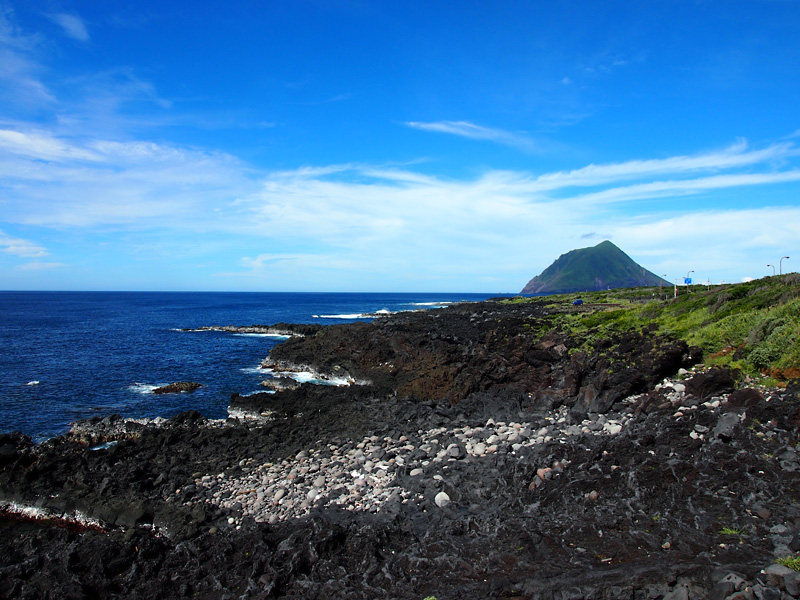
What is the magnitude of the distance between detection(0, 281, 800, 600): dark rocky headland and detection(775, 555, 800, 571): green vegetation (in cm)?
18

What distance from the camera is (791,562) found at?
7164 mm

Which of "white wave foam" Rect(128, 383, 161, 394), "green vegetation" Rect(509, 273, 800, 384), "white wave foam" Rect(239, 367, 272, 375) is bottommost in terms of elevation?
"white wave foam" Rect(128, 383, 161, 394)

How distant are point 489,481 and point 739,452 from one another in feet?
17.7

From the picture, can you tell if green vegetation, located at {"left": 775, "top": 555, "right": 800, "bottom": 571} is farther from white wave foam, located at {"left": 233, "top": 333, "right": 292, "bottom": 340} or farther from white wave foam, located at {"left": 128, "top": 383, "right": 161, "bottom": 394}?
white wave foam, located at {"left": 233, "top": 333, "right": 292, "bottom": 340}

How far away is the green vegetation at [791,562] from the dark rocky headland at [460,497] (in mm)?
176

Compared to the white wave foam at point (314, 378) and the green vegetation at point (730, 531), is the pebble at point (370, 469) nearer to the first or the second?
the green vegetation at point (730, 531)

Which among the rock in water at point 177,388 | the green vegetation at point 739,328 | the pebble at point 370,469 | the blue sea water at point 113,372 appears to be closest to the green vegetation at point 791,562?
the pebble at point 370,469

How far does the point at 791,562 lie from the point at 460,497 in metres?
6.22

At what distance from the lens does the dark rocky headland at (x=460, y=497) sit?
331 inches

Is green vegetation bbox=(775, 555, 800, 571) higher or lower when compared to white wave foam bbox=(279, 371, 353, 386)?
higher

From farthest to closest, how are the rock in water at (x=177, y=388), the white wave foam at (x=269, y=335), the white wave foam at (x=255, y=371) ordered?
1. the white wave foam at (x=269, y=335)
2. the white wave foam at (x=255, y=371)
3. the rock in water at (x=177, y=388)

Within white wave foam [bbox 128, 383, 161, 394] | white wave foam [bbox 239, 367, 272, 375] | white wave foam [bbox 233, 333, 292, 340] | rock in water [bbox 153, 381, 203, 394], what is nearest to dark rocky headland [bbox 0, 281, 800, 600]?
rock in water [bbox 153, 381, 203, 394]

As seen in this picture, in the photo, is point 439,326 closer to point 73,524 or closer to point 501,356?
point 501,356

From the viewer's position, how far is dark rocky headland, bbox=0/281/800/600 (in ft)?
27.6
